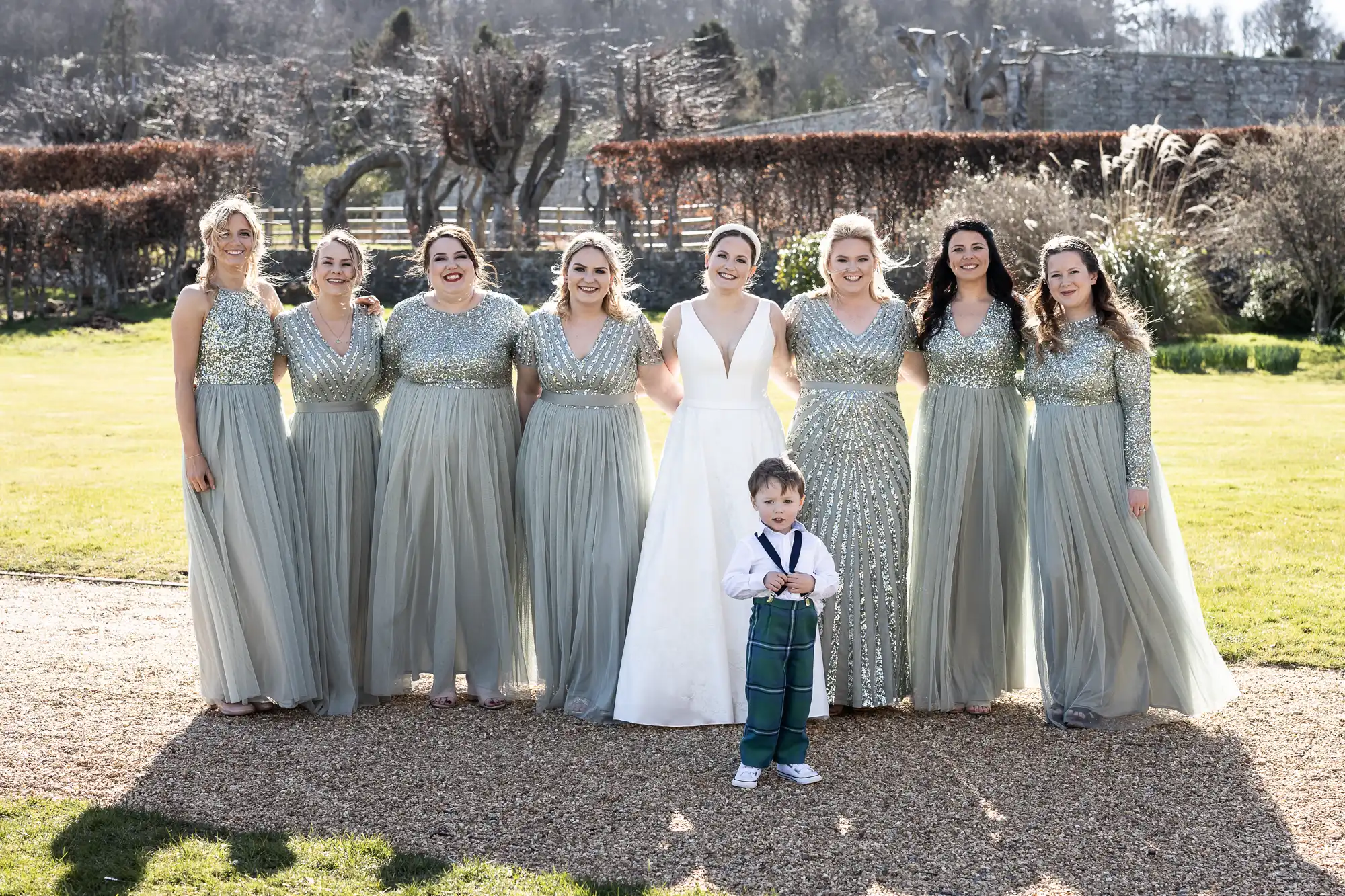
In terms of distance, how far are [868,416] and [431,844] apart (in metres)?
2.19

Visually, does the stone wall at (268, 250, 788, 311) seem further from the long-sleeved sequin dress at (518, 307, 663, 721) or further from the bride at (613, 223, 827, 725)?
the bride at (613, 223, 827, 725)

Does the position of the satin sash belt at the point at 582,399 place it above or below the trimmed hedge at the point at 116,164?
below

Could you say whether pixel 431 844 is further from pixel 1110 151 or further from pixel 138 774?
pixel 1110 151

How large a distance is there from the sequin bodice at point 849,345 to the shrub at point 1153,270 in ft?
34.7

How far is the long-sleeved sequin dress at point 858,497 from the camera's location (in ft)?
16.4

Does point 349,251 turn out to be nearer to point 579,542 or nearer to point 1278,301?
point 579,542

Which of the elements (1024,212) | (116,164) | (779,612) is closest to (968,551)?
(779,612)

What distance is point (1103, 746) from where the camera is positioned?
4613mm

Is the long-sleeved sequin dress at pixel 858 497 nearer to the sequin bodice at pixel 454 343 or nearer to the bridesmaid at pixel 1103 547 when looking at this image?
the bridesmaid at pixel 1103 547

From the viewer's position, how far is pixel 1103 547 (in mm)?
4895

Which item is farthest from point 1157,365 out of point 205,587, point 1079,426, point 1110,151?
point 205,587

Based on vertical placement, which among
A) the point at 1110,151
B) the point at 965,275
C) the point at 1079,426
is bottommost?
the point at 1079,426

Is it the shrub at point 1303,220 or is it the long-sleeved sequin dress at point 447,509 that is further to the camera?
the shrub at point 1303,220

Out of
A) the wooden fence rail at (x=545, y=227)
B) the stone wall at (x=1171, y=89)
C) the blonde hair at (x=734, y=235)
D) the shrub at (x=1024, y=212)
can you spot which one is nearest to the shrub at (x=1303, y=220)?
the shrub at (x=1024, y=212)
